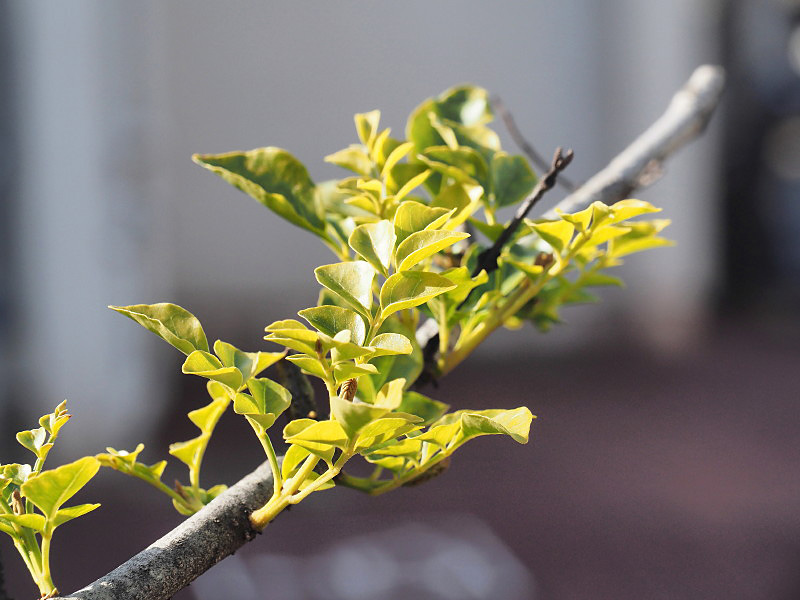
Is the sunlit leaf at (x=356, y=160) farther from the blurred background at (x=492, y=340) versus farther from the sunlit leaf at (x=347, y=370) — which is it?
the blurred background at (x=492, y=340)

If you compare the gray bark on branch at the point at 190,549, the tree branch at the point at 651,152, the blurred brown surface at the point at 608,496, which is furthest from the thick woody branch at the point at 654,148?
the blurred brown surface at the point at 608,496

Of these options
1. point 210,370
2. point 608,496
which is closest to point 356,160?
point 210,370

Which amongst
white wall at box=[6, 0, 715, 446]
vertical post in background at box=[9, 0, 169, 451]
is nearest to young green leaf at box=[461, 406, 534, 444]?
vertical post in background at box=[9, 0, 169, 451]

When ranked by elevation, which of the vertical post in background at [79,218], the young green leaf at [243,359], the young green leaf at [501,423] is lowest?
the vertical post in background at [79,218]

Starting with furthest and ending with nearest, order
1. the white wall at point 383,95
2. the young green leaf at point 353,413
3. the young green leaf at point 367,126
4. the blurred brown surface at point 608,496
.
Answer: the white wall at point 383,95 → the blurred brown surface at point 608,496 → the young green leaf at point 367,126 → the young green leaf at point 353,413

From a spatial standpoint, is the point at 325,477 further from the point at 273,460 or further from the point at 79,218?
the point at 79,218

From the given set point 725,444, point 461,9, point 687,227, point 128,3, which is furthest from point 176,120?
point 725,444

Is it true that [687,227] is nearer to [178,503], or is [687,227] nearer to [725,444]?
[725,444]
